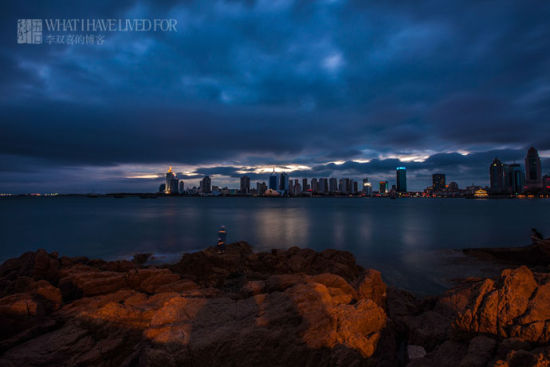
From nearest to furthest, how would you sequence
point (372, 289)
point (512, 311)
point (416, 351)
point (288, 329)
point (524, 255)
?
point (512, 311)
point (288, 329)
point (416, 351)
point (372, 289)
point (524, 255)

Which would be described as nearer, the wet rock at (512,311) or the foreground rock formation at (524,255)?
the wet rock at (512,311)

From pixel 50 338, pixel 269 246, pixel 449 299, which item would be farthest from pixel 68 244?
pixel 449 299

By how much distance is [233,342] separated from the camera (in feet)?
14.1

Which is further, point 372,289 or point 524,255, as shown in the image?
point 524,255

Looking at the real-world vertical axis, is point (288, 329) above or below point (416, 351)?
above

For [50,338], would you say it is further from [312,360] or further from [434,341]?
[434,341]

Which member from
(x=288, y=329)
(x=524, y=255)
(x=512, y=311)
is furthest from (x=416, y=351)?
(x=524, y=255)

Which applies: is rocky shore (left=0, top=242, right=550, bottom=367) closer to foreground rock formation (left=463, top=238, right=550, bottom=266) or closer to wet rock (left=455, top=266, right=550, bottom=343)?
wet rock (left=455, top=266, right=550, bottom=343)

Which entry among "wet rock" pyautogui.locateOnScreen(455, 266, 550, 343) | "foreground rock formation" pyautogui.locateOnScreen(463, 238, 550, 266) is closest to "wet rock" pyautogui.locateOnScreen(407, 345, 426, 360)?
"wet rock" pyautogui.locateOnScreen(455, 266, 550, 343)

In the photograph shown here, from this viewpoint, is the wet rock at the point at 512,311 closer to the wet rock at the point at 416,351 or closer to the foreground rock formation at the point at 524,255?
the wet rock at the point at 416,351

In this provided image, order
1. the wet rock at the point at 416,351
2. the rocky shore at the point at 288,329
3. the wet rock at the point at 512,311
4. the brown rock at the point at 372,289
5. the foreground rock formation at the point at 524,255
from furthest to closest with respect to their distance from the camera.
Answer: the foreground rock formation at the point at 524,255 < the brown rock at the point at 372,289 < the wet rock at the point at 416,351 < the rocky shore at the point at 288,329 < the wet rock at the point at 512,311

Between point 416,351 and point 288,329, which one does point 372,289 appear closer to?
point 416,351

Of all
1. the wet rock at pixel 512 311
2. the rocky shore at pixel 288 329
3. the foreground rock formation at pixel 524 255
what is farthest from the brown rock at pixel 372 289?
the foreground rock formation at pixel 524 255

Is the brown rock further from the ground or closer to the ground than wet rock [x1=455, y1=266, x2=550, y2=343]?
closer to the ground
